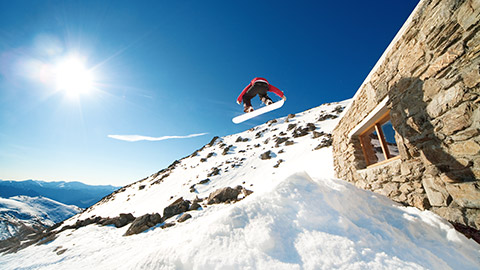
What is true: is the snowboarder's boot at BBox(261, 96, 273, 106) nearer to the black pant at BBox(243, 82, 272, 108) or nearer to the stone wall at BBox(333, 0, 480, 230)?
the black pant at BBox(243, 82, 272, 108)

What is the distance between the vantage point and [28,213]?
9931cm

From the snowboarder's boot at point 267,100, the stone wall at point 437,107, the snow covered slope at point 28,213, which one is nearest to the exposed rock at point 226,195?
→ the snowboarder's boot at point 267,100

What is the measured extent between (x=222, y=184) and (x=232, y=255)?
1758 centimetres

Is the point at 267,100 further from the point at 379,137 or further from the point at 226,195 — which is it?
the point at 226,195

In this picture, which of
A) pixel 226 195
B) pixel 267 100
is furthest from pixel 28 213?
pixel 267 100

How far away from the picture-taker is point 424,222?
260cm

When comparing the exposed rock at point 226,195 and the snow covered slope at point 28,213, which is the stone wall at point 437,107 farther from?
the snow covered slope at point 28,213

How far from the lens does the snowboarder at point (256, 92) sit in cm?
708

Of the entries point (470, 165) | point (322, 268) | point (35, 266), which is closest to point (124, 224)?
point (35, 266)

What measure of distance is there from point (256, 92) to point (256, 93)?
0.08 m

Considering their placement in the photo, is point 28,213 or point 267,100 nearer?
point 267,100

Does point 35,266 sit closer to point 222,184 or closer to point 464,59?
point 222,184

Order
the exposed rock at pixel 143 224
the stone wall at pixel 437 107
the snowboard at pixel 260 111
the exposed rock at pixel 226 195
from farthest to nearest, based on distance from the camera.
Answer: the exposed rock at pixel 226 195 < the exposed rock at pixel 143 224 < the snowboard at pixel 260 111 < the stone wall at pixel 437 107

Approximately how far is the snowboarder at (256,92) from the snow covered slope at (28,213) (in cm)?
7779
